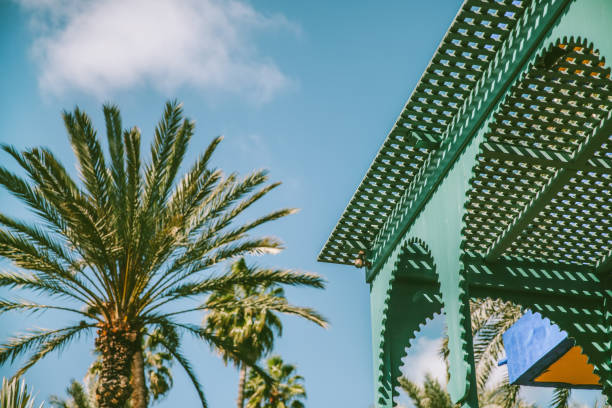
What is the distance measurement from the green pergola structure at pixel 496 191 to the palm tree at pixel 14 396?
3153mm

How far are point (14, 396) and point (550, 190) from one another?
189 inches

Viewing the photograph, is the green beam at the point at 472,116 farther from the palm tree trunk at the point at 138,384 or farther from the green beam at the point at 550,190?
the palm tree trunk at the point at 138,384

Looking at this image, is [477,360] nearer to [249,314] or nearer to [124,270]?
[124,270]

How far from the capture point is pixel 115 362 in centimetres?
973

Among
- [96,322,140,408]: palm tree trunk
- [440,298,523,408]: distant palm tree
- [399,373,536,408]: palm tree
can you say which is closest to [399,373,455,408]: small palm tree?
[399,373,536,408]: palm tree

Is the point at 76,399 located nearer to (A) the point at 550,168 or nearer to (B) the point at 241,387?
(B) the point at 241,387

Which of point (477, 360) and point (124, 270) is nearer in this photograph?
point (124, 270)

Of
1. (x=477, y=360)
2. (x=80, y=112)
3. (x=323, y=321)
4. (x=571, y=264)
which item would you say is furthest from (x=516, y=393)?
(x=80, y=112)

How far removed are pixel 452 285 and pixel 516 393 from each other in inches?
292

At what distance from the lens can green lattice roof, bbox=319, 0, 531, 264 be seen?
199 inches

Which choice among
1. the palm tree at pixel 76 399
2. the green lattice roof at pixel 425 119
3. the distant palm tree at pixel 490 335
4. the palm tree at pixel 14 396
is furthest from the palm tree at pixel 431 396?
the palm tree at pixel 14 396

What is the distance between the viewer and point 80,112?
33.3 feet

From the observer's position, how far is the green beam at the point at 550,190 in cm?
554

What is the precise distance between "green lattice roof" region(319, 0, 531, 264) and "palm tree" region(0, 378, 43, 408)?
3.77 m
